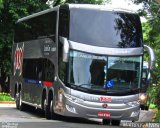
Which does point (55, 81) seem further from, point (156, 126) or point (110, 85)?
point (156, 126)

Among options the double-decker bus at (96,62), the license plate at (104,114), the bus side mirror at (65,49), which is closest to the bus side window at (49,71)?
the double-decker bus at (96,62)

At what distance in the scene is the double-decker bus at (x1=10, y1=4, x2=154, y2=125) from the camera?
19438 mm

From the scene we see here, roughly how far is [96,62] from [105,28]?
4.36 ft

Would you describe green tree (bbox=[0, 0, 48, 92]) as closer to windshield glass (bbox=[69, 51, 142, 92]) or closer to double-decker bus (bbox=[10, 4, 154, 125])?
double-decker bus (bbox=[10, 4, 154, 125])

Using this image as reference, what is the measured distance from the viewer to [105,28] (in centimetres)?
2014

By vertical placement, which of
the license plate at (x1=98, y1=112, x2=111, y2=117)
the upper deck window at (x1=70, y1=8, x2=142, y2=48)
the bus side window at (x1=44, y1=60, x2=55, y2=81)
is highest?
the upper deck window at (x1=70, y1=8, x2=142, y2=48)

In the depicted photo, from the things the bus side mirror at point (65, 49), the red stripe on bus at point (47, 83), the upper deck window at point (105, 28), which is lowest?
the red stripe on bus at point (47, 83)


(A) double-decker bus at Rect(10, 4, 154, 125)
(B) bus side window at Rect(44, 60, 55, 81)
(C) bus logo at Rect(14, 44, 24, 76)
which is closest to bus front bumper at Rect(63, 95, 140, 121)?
(A) double-decker bus at Rect(10, 4, 154, 125)

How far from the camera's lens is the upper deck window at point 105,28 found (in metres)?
19.8

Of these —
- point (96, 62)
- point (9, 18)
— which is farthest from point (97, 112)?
point (9, 18)

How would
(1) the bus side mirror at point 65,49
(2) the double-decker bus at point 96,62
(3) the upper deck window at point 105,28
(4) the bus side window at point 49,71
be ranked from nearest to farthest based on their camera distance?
(1) the bus side mirror at point 65,49, (2) the double-decker bus at point 96,62, (3) the upper deck window at point 105,28, (4) the bus side window at point 49,71

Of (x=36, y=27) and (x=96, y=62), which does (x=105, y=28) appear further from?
(x=36, y=27)

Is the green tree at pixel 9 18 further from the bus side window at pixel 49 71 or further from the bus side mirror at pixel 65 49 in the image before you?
the bus side mirror at pixel 65 49

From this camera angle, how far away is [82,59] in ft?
64.3
